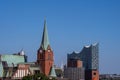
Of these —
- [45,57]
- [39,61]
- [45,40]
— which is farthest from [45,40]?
[39,61]

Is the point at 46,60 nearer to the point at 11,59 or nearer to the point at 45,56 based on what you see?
the point at 45,56

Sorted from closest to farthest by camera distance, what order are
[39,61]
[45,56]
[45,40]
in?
[45,56] → [39,61] → [45,40]

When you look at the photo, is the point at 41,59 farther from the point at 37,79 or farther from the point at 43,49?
the point at 37,79

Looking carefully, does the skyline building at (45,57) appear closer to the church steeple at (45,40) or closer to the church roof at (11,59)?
the church steeple at (45,40)

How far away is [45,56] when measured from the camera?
165125mm

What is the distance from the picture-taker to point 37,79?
140 metres

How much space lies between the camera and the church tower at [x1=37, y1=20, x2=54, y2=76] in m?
165

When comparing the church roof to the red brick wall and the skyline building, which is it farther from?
the red brick wall

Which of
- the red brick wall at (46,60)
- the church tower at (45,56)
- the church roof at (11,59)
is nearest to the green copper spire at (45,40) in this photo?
the church tower at (45,56)

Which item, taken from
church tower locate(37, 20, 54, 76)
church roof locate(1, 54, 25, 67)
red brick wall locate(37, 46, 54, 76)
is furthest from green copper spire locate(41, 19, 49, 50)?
church roof locate(1, 54, 25, 67)

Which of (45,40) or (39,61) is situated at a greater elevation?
(45,40)

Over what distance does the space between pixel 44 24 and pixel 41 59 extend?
12493 millimetres

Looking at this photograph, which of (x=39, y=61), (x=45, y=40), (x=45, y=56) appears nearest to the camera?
(x=45, y=56)

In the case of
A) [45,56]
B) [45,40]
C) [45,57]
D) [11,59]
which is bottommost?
[11,59]
